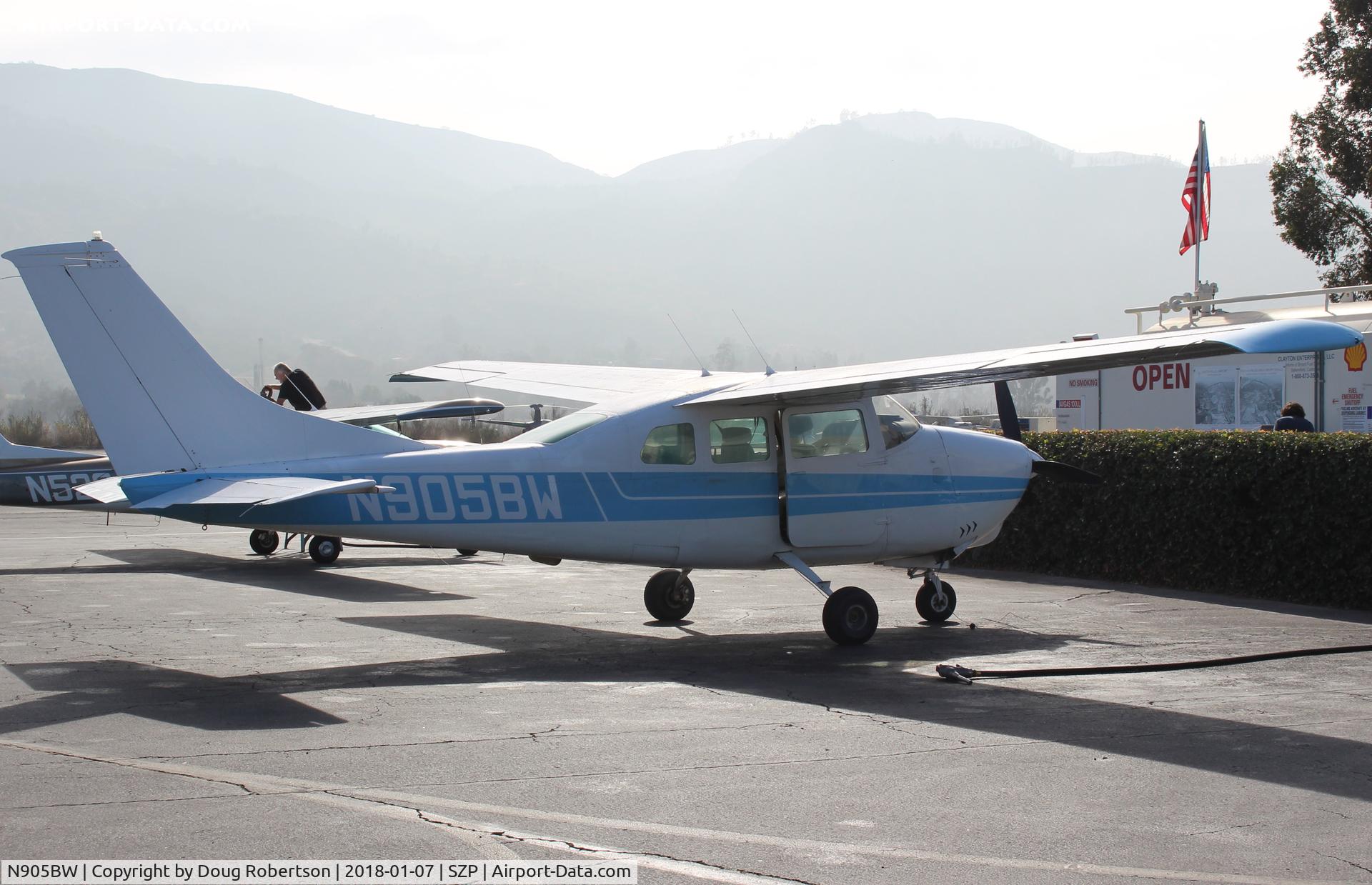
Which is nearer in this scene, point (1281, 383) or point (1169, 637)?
point (1169, 637)

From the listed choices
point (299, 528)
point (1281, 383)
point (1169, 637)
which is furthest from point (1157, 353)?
point (1281, 383)

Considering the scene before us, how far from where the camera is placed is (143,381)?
8.84m

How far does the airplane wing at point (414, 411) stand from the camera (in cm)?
Result: 1766

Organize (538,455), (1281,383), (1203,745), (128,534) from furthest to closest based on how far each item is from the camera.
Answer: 1. (128,534)
2. (1281,383)
3. (538,455)
4. (1203,745)

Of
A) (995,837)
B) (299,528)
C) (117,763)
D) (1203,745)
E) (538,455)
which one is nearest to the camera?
(995,837)

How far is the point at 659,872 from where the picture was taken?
4.50 meters

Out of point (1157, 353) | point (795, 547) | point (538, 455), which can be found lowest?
point (795, 547)

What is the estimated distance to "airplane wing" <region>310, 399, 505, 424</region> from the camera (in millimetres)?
17656

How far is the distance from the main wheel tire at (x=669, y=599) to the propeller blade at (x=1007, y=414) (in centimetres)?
350

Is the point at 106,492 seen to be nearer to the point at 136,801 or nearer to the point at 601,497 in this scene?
the point at 601,497

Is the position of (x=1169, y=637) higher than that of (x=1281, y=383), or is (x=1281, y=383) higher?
(x=1281, y=383)

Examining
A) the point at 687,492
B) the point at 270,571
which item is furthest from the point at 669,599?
the point at 270,571

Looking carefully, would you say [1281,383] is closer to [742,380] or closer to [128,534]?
[742,380]

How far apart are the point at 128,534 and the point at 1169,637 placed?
16550 mm
